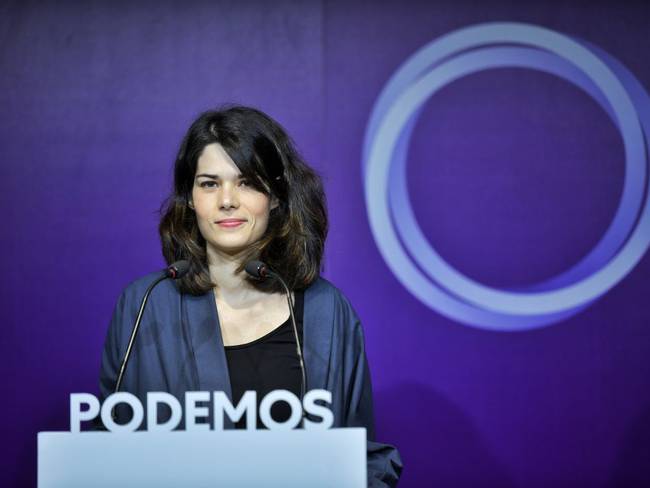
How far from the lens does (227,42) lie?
305 cm

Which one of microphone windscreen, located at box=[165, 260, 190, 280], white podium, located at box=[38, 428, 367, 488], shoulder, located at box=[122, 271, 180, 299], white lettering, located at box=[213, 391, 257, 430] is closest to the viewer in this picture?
white podium, located at box=[38, 428, 367, 488]

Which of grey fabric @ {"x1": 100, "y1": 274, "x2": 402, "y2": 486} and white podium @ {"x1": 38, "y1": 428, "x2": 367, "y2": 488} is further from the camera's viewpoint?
grey fabric @ {"x1": 100, "y1": 274, "x2": 402, "y2": 486}

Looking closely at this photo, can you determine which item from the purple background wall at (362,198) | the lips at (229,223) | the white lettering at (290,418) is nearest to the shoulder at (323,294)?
the lips at (229,223)

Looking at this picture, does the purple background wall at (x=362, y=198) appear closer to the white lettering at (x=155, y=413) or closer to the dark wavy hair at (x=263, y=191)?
the dark wavy hair at (x=263, y=191)

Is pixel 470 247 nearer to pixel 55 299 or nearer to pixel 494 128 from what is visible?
pixel 494 128

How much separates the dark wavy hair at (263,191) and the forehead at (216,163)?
12 mm

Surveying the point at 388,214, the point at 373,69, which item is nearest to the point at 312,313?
the point at 388,214

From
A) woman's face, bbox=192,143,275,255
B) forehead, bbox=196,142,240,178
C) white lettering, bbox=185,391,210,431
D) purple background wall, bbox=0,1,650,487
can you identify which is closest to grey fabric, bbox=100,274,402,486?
woman's face, bbox=192,143,275,255

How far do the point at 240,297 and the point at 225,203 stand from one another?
0.25 meters

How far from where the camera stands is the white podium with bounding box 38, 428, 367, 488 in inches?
50.9

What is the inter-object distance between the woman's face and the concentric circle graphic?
1107mm

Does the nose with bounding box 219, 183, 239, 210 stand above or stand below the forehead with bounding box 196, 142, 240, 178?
below

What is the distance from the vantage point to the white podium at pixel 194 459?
1.29 m

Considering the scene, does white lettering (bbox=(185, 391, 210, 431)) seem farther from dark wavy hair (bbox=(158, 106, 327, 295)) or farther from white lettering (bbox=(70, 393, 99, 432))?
dark wavy hair (bbox=(158, 106, 327, 295))
